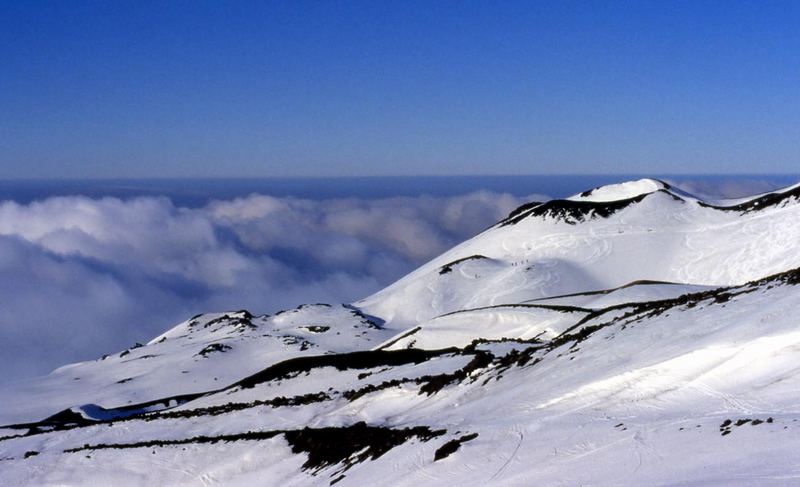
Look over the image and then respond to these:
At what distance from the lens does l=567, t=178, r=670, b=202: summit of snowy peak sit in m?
98.6

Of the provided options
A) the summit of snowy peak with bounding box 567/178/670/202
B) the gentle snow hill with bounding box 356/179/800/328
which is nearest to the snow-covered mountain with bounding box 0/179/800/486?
the gentle snow hill with bounding box 356/179/800/328

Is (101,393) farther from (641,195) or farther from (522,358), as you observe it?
(641,195)

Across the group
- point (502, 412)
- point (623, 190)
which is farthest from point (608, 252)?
point (502, 412)

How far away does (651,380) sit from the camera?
1477 cm

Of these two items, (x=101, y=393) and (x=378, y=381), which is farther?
(x=101, y=393)

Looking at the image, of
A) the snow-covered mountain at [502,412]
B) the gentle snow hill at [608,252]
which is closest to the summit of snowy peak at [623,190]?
the gentle snow hill at [608,252]

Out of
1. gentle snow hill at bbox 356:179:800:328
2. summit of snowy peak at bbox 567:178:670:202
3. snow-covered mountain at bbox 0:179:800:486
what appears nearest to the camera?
snow-covered mountain at bbox 0:179:800:486

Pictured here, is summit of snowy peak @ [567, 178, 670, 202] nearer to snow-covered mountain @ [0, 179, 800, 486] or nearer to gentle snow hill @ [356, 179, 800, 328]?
gentle snow hill @ [356, 179, 800, 328]

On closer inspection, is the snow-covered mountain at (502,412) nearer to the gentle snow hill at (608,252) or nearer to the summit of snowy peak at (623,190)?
the gentle snow hill at (608,252)

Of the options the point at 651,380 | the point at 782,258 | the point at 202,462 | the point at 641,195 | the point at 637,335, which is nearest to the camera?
the point at 651,380

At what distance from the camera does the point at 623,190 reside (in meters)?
101

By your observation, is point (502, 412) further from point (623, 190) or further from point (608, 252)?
point (623, 190)

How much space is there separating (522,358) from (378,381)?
833 cm

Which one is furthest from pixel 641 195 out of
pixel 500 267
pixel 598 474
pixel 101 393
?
pixel 598 474
